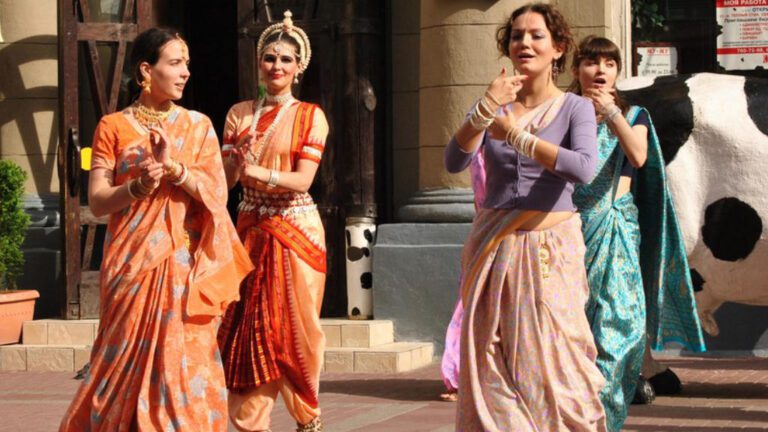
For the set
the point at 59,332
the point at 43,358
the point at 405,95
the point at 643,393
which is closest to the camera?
the point at 643,393

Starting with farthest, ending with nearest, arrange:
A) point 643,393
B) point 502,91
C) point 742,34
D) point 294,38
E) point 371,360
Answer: point 742,34 < point 371,360 < point 643,393 < point 294,38 < point 502,91

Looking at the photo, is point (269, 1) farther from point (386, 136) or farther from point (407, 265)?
point (407, 265)

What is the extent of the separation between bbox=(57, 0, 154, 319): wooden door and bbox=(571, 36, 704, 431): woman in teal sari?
530 centimetres

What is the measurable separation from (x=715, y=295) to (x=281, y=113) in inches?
127

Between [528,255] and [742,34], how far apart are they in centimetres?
683

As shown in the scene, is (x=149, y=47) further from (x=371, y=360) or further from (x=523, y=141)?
(x=371, y=360)

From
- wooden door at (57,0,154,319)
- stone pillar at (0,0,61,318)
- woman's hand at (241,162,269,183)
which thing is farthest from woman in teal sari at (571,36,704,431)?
stone pillar at (0,0,61,318)

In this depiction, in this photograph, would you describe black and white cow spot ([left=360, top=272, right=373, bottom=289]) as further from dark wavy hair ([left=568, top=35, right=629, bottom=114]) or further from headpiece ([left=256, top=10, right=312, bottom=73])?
dark wavy hair ([left=568, top=35, right=629, bottom=114])

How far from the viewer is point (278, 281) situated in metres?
7.60

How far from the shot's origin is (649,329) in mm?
8109

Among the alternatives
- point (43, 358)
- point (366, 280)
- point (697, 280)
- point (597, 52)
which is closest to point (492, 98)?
point (597, 52)

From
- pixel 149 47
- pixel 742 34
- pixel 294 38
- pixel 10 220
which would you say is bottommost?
pixel 10 220

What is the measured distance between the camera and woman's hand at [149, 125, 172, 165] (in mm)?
6516

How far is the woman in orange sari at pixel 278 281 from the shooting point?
756cm
